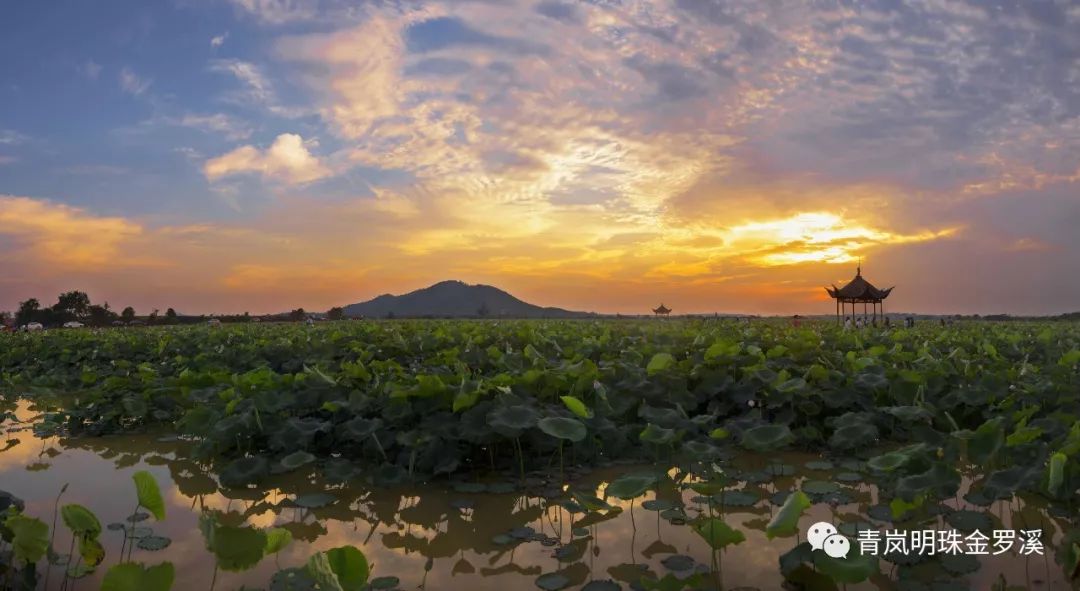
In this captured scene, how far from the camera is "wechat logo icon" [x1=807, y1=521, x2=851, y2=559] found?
6.64ft

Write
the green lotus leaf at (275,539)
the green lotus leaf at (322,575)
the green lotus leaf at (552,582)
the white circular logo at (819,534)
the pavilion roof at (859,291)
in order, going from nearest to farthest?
the green lotus leaf at (322,575) < the green lotus leaf at (275,539) < the white circular logo at (819,534) < the green lotus leaf at (552,582) < the pavilion roof at (859,291)

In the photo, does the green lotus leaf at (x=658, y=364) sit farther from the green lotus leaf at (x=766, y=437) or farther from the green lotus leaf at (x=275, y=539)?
the green lotus leaf at (x=275, y=539)

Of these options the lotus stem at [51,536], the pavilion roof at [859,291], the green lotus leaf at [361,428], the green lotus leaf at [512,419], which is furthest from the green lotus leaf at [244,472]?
the pavilion roof at [859,291]

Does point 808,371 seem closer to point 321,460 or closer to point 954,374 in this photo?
point 954,374

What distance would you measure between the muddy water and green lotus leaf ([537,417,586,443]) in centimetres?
38

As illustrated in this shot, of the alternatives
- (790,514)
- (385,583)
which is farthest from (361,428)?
(790,514)

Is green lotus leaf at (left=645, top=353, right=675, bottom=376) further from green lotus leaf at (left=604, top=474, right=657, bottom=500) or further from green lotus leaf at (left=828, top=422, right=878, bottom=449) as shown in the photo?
green lotus leaf at (left=604, top=474, right=657, bottom=500)

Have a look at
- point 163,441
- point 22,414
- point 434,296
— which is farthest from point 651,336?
point 434,296

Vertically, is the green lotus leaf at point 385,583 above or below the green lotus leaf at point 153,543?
above

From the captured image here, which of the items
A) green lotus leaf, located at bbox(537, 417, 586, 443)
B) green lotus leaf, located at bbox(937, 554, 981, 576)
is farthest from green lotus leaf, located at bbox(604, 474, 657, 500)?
green lotus leaf, located at bbox(937, 554, 981, 576)

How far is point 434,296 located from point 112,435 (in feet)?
618

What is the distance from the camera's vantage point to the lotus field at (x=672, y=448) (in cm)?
242

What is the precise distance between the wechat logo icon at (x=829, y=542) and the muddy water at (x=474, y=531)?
381 millimetres

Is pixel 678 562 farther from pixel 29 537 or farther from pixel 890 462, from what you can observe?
pixel 29 537
